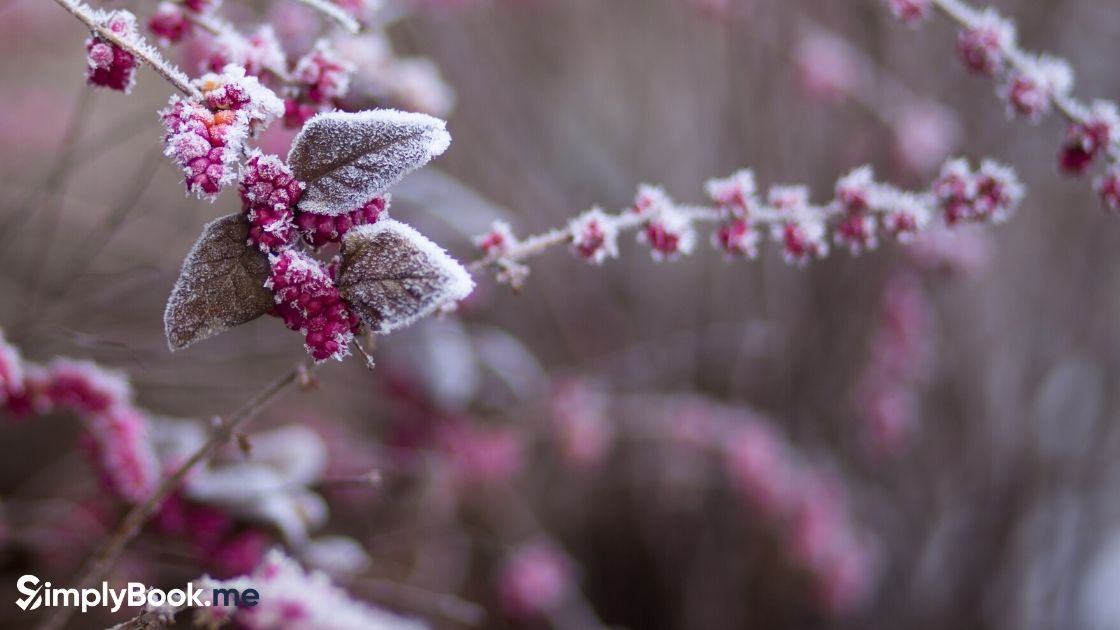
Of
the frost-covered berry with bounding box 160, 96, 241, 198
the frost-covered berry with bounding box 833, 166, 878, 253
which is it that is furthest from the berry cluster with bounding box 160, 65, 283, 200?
the frost-covered berry with bounding box 833, 166, 878, 253

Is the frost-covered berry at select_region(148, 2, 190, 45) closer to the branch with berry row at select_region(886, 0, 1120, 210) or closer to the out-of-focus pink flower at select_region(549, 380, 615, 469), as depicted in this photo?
the branch with berry row at select_region(886, 0, 1120, 210)

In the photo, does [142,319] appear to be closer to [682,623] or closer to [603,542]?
[603,542]

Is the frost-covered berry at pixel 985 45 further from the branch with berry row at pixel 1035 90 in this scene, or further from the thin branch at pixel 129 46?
the thin branch at pixel 129 46

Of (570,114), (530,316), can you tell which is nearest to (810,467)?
(530,316)

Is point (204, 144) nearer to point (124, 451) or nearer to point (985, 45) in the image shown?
point (124, 451)

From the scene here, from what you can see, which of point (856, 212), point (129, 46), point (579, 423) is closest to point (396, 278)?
point (129, 46)
